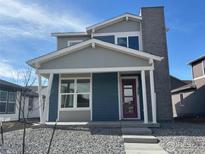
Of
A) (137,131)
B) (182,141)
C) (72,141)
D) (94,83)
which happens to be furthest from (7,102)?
(182,141)

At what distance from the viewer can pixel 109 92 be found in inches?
515

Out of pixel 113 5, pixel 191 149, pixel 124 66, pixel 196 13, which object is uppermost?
pixel 196 13

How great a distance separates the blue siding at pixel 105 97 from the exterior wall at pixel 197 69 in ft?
39.8

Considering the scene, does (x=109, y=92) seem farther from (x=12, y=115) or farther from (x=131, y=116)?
(x=12, y=115)

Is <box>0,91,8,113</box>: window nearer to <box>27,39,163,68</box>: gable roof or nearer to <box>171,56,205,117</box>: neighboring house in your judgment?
<box>27,39,163,68</box>: gable roof

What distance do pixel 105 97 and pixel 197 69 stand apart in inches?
524

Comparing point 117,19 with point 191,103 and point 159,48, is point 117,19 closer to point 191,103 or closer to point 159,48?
point 159,48

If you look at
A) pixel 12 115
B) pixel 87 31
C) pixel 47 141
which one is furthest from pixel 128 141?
pixel 12 115

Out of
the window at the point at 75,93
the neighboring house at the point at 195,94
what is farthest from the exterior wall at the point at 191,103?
the window at the point at 75,93

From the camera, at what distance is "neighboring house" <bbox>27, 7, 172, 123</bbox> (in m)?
11.3

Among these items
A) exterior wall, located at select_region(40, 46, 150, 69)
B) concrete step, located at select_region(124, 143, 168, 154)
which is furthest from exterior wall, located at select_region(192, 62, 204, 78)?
concrete step, located at select_region(124, 143, 168, 154)

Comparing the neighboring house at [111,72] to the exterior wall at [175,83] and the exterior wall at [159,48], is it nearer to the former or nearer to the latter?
the exterior wall at [159,48]

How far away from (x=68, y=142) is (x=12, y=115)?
1580 cm

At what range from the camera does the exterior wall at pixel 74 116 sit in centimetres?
1280
